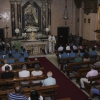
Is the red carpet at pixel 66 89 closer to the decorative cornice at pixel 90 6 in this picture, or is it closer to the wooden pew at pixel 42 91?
the wooden pew at pixel 42 91

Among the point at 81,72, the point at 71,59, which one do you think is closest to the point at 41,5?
the point at 71,59

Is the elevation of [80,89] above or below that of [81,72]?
below

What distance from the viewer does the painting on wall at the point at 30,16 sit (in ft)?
59.6

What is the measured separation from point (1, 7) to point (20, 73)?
1126 centimetres

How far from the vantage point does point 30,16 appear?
18.3 m

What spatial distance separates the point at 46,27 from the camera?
61.6 ft

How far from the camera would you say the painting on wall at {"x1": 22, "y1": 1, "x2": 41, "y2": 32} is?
18.2 metres

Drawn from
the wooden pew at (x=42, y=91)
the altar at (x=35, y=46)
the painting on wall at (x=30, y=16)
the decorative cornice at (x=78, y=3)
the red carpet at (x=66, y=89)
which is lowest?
the red carpet at (x=66, y=89)

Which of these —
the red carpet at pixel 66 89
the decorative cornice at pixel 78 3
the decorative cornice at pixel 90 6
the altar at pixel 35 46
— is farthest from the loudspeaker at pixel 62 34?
the red carpet at pixel 66 89

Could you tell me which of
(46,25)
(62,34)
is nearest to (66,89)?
(46,25)

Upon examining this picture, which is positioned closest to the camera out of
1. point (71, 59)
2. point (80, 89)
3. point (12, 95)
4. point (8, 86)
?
point (12, 95)

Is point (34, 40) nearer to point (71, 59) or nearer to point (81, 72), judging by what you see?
point (71, 59)

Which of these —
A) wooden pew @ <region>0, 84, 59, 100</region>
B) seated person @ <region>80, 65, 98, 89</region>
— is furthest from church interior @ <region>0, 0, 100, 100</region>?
wooden pew @ <region>0, 84, 59, 100</region>

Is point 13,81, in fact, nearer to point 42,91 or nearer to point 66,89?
point 42,91
